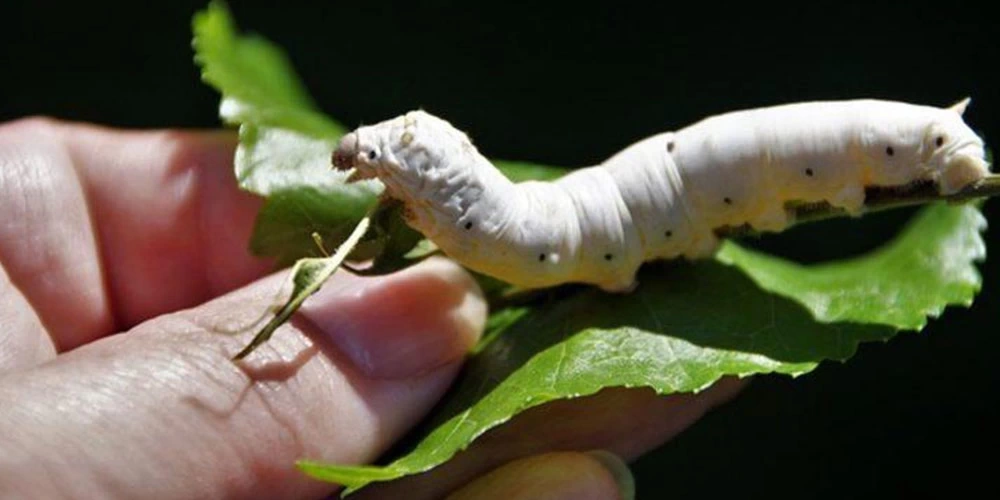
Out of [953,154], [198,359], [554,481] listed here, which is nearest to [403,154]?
[198,359]

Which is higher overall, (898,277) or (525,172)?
(525,172)

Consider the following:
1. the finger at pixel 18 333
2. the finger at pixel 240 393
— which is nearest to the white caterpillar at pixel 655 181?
the finger at pixel 240 393

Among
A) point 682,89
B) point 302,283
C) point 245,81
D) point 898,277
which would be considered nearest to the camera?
point 302,283

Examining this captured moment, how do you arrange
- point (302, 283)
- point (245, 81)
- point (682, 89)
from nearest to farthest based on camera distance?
point (302, 283), point (245, 81), point (682, 89)

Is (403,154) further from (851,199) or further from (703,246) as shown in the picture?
(851,199)

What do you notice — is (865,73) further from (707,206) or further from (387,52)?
(707,206)

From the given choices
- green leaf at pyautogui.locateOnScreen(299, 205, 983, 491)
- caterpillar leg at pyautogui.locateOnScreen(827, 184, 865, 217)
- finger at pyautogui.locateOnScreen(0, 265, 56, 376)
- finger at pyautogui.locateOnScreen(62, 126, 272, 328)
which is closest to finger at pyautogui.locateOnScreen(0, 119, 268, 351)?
finger at pyautogui.locateOnScreen(62, 126, 272, 328)
